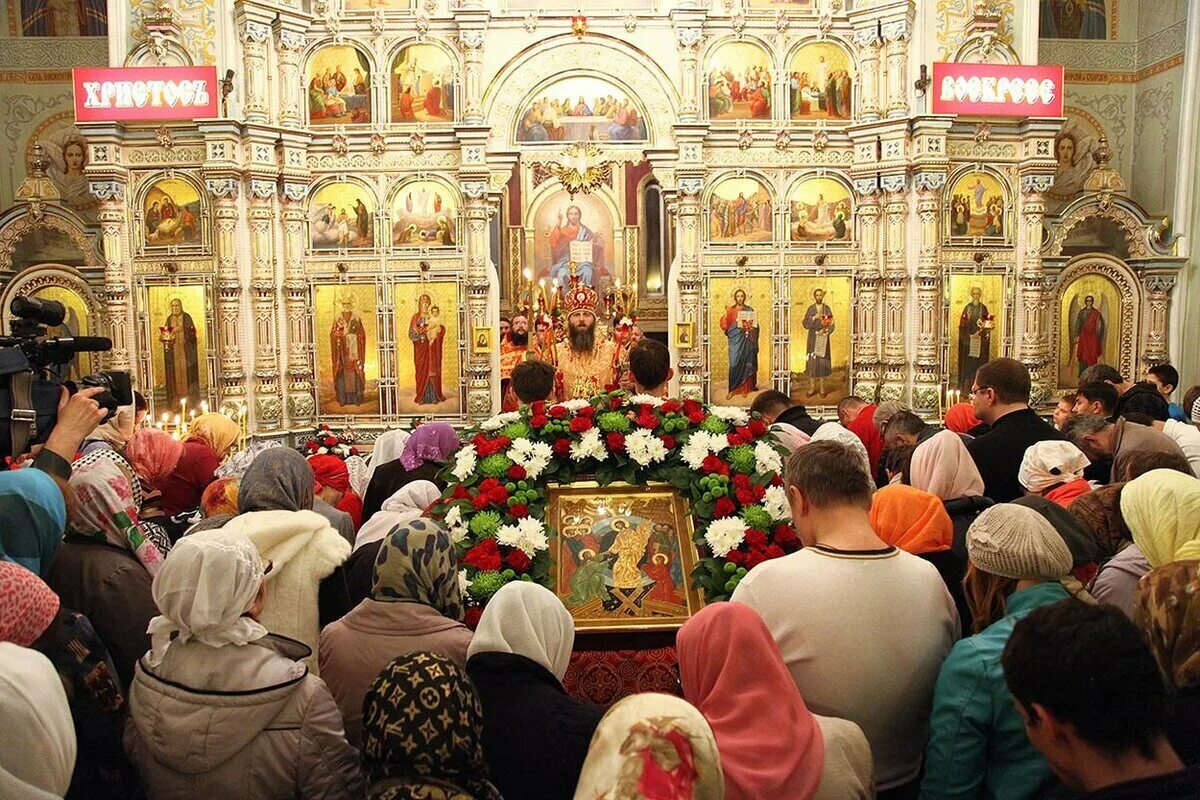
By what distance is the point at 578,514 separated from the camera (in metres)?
4.86

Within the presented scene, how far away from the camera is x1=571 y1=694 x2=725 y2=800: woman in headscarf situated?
207 centimetres

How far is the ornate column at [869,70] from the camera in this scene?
1530 centimetres

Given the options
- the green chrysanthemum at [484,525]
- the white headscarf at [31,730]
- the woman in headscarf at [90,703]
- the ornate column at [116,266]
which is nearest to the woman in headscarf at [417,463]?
the green chrysanthemum at [484,525]

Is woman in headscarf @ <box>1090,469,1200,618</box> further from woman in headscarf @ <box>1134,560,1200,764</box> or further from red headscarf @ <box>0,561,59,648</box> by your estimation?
red headscarf @ <box>0,561,59,648</box>

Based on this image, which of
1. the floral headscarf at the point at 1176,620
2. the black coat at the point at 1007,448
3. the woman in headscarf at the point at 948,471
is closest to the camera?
the floral headscarf at the point at 1176,620

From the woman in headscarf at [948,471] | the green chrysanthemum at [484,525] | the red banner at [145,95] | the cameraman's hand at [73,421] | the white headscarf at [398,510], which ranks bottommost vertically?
the white headscarf at [398,510]

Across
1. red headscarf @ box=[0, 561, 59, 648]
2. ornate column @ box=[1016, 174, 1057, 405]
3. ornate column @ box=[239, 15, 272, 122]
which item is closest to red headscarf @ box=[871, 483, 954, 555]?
red headscarf @ box=[0, 561, 59, 648]

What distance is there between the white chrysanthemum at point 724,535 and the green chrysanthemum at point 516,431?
1.26m

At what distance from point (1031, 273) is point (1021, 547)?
44.7 feet

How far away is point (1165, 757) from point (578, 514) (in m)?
3.10

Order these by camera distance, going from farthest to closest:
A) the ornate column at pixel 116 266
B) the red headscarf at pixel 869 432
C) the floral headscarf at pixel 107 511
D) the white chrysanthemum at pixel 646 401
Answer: the ornate column at pixel 116 266, the red headscarf at pixel 869 432, the white chrysanthemum at pixel 646 401, the floral headscarf at pixel 107 511

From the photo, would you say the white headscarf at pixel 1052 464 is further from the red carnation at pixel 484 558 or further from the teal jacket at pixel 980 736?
the red carnation at pixel 484 558

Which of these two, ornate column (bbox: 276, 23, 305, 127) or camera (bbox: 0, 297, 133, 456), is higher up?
ornate column (bbox: 276, 23, 305, 127)

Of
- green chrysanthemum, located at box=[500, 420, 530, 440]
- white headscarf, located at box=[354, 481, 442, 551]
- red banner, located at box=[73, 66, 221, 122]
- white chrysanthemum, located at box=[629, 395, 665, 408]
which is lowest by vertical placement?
white headscarf, located at box=[354, 481, 442, 551]
